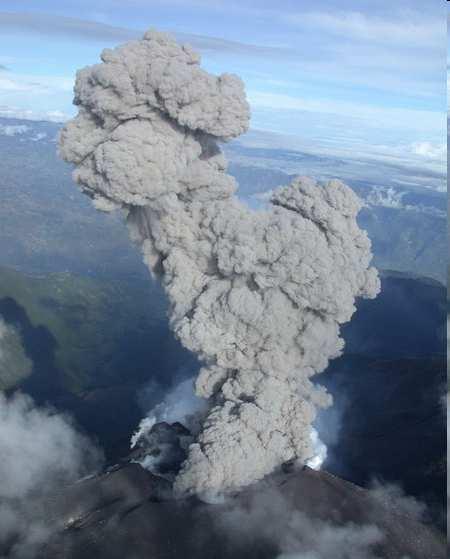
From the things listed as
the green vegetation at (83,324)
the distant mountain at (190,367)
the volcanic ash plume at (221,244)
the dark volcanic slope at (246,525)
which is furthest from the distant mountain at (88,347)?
the volcanic ash plume at (221,244)

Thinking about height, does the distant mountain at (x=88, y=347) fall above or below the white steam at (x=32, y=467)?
below

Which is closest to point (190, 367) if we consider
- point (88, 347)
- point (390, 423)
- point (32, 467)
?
point (88, 347)

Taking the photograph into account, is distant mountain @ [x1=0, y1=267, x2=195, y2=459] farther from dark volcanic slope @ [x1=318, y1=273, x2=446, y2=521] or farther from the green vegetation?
dark volcanic slope @ [x1=318, y1=273, x2=446, y2=521]

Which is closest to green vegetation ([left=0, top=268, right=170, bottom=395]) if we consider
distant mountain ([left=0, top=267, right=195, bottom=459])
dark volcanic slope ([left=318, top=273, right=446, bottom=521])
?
distant mountain ([left=0, top=267, right=195, bottom=459])

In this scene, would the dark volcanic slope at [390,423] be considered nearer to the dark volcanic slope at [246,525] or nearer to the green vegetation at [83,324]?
the dark volcanic slope at [246,525]

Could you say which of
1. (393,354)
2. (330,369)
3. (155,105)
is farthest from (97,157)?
(393,354)

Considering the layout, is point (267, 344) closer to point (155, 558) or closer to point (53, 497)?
point (155, 558)
